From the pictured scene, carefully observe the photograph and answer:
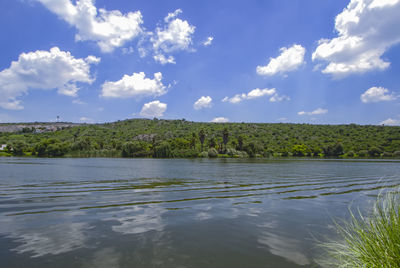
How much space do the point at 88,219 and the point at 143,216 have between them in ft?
8.19

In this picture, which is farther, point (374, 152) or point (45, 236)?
point (374, 152)

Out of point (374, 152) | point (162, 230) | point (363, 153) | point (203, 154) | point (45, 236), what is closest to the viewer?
point (45, 236)

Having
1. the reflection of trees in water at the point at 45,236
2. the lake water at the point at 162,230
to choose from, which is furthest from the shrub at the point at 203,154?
the reflection of trees in water at the point at 45,236

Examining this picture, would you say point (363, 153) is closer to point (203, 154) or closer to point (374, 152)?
point (374, 152)

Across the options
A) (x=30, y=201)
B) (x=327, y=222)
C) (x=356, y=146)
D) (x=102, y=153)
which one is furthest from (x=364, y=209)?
(x=356, y=146)

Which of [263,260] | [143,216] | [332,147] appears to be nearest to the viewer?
[263,260]

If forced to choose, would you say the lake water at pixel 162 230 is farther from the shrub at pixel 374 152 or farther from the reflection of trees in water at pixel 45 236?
the shrub at pixel 374 152

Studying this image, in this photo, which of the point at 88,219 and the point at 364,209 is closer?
the point at 88,219

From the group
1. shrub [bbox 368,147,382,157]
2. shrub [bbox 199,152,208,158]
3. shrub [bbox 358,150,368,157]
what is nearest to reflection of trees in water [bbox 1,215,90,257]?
shrub [bbox 199,152,208,158]

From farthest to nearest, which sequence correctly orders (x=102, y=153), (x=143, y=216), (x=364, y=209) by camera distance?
(x=102, y=153), (x=364, y=209), (x=143, y=216)

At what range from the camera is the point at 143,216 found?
1245 centimetres

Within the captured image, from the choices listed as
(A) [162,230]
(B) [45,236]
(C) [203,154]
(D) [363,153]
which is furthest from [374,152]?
(B) [45,236]

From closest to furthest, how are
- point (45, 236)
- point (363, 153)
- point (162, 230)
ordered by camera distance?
point (45, 236) < point (162, 230) < point (363, 153)

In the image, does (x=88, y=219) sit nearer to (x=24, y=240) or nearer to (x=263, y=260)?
(x=24, y=240)
